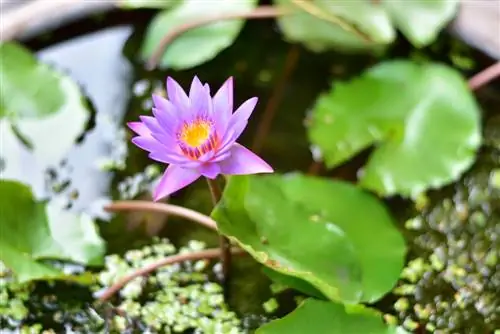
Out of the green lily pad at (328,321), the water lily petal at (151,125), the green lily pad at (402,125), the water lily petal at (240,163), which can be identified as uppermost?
the water lily petal at (151,125)

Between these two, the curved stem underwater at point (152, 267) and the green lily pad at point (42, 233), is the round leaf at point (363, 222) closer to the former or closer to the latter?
the curved stem underwater at point (152, 267)

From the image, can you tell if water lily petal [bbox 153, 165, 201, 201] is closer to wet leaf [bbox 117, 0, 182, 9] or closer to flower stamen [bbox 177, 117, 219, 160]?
flower stamen [bbox 177, 117, 219, 160]

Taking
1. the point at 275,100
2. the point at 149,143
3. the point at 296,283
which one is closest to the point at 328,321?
the point at 296,283

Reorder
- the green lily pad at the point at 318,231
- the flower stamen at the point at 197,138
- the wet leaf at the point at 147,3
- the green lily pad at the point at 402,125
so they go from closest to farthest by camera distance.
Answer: the flower stamen at the point at 197,138 → the green lily pad at the point at 318,231 → the green lily pad at the point at 402,125 → the wet leaf at the point at 147,3

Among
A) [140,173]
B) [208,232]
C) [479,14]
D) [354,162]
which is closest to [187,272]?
[208,232]

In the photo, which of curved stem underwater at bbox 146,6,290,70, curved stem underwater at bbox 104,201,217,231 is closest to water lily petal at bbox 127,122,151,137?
curved stem underwater at bbox 104,201,217,231

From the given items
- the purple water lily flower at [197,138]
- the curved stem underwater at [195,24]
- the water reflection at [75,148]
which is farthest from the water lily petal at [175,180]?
the curved stem underwater at [195,24]

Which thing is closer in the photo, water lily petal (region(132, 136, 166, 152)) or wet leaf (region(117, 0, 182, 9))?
water lily petal (region(132, 136, 166, 152))

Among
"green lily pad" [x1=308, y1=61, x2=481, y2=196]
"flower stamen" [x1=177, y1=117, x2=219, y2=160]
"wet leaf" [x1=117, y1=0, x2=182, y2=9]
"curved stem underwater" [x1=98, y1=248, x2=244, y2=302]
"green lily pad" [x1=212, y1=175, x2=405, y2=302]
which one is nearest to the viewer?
"flower stamen" [x1=177, y1=117, x2=219, y2=160]
